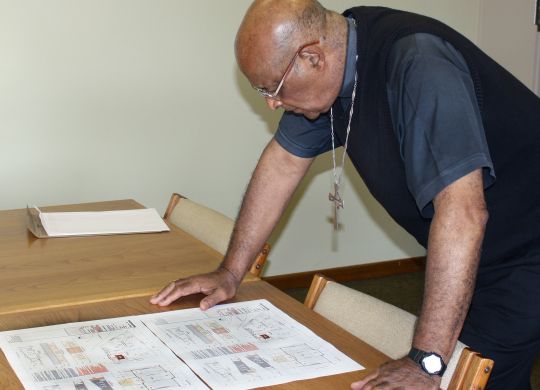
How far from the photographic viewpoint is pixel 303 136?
83.7 inches

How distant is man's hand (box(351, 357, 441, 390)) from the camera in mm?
1340

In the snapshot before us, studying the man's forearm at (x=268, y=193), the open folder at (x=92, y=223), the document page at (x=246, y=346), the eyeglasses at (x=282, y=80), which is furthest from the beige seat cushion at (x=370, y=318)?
the open folder at (x=92, y=223)

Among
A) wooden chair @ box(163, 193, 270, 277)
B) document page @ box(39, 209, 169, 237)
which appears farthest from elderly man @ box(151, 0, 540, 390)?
document page @ box(39, 209, 169, 237)

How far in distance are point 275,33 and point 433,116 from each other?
0.37 m

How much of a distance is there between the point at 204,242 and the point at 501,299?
1.04m

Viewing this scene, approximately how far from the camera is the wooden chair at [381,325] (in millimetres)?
1403

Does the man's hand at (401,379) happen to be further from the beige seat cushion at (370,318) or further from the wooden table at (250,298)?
the beige seat cushion at (370,318)

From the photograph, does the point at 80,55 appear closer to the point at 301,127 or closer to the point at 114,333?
the point at 301,127

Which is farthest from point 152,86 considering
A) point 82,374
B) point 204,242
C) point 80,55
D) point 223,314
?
point 82,374

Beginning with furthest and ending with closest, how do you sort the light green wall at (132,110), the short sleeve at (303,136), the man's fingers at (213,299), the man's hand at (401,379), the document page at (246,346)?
the light green wall at (132,110) < the short sleeve at (303,136) < the man's fingers at (213,299) < the document page at (246,346) < the man's hand at (401,379)

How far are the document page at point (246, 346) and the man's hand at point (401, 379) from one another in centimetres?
12

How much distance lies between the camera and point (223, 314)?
1770mm

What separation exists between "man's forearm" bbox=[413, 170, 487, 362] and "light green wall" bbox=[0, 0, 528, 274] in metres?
2.52

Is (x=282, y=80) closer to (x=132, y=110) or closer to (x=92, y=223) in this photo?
(x=92, y=223)
